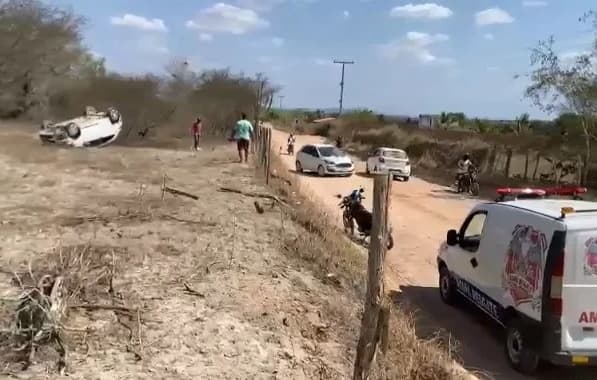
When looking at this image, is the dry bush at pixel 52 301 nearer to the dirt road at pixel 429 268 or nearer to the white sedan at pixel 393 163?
the dirt road at pixel 429 268

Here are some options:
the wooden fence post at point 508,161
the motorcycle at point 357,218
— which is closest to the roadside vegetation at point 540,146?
the wooden fence post at point 508,161

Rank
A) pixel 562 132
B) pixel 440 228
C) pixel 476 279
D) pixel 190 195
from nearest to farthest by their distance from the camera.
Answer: pixel 476 279
pixel 190 195
pixel 440 228
pixel 562 132

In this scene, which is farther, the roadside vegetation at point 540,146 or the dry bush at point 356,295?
the roadside vegetation at point 540,146

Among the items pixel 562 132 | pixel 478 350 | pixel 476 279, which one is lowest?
pixel 478 350

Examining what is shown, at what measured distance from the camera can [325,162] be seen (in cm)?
2991

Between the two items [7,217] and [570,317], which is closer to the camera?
[570,317]

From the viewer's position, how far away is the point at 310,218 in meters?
11.2

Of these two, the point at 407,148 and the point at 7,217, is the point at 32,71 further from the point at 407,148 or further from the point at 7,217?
the point at 7,217

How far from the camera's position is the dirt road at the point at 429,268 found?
24.6 ft

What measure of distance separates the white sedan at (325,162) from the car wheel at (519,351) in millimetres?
22746

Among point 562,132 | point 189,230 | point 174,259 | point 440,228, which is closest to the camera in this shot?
point 174,259

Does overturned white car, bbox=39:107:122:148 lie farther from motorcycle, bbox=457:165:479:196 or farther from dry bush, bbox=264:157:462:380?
dry bush, bbox=264:157:462:380

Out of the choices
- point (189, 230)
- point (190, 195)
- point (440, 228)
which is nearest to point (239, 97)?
point (440, 228)

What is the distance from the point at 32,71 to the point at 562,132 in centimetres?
2729
